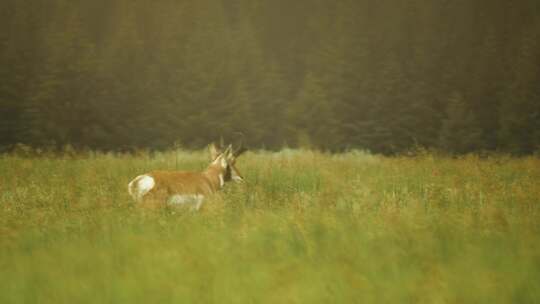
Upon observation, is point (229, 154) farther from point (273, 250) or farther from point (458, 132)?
point (458, 132)

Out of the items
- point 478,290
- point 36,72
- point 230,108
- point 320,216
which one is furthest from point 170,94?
point 478,290

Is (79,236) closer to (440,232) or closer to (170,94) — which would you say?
(440,232)

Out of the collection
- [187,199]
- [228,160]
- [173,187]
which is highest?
[228,160]

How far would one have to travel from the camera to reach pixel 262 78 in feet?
111

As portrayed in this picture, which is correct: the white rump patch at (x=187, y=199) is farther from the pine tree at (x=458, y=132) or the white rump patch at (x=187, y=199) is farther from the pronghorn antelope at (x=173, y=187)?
the pine tree at (x=458, y=132)

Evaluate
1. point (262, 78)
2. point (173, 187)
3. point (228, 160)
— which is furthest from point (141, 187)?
point (262, 78)

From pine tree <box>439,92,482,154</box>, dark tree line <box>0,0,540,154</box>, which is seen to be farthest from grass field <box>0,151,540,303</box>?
pine tree <box>439,92,482,154</box>

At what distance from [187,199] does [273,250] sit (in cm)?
326

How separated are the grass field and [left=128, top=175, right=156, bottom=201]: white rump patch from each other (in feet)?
0.60

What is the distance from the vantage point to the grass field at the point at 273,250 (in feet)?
15.0

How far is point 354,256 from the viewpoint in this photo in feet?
17.9

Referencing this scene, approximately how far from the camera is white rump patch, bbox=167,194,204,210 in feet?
28.1

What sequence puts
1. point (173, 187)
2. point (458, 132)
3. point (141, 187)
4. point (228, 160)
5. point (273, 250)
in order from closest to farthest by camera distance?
1. point (273, 250)
2. point (141, 187)
3. point (173, 187)
4. point (228, 160)
5. point (458, 132)

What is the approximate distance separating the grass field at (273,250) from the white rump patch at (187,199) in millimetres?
515
